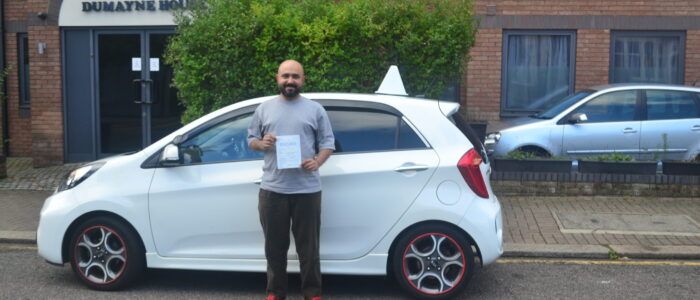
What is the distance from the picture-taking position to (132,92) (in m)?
13.5

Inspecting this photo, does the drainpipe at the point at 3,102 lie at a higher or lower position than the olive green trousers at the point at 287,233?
higher

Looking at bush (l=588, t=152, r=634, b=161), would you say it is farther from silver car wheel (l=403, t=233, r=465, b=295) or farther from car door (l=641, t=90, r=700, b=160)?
silver car wheel (l=403, t=233, r=465, b=295)

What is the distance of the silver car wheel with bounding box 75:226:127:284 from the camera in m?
5.98

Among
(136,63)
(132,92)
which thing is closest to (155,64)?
(136,63)

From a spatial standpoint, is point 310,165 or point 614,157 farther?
point 614,157

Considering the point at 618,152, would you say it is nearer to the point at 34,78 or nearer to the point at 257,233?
the point at 257,233

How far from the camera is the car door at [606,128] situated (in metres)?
10.4

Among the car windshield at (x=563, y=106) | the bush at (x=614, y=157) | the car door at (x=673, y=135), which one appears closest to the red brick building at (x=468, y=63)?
the car windshield at (x=563, y=106)

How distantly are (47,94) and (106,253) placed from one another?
330 inches

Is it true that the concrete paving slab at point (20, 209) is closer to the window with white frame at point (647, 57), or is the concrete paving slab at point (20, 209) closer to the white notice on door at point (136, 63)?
the white notice on door at point (136, 63)

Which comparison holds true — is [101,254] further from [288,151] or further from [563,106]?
[563,106]

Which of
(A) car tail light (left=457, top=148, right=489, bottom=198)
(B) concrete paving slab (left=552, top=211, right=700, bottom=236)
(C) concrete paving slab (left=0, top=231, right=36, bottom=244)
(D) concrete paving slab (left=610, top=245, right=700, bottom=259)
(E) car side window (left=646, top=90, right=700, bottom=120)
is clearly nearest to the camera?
(A) car tail light (left=457, top=148, right=489, bottom=198)

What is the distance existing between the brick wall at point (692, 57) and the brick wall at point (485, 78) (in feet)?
9.74

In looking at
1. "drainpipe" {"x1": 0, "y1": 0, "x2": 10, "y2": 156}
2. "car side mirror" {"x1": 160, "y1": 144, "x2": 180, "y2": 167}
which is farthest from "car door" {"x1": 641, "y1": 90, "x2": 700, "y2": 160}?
"drainpipe" {"x1": 0, "y1": 0, "x2": 10, "y2": 156}
